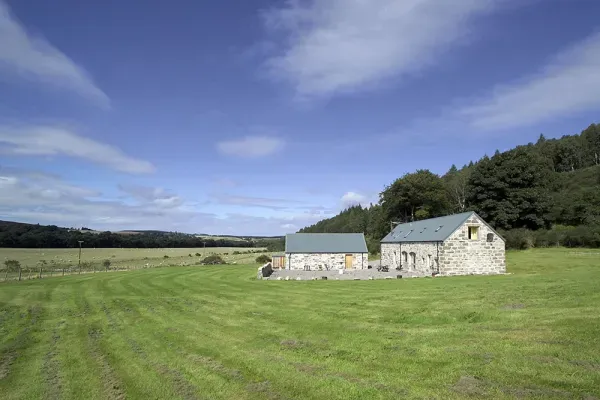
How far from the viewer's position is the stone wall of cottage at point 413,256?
3664 centimetres

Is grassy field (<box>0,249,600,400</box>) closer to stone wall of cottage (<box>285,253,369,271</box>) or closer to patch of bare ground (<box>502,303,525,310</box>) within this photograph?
patch of bare ground (<box>502,303,525,310</box>)

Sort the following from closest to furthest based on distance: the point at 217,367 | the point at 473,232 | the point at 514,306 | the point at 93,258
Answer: the point at 217,367 < the point at 514,306 < the point at 473,232 < the point at 93,258

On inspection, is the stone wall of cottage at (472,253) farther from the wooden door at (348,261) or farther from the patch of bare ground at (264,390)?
the patch of bare ground at (264,390)

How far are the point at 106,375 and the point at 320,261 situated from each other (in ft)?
129

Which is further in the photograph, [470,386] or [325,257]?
[325,257]

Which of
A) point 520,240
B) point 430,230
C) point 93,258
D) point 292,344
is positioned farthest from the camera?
point 93,258

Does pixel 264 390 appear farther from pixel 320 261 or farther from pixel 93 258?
pixel 93 258

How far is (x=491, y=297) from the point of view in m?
17.3

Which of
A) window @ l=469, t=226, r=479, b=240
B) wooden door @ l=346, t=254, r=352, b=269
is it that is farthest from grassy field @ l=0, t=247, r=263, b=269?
window @ l=469, t=226, r=479, b=240

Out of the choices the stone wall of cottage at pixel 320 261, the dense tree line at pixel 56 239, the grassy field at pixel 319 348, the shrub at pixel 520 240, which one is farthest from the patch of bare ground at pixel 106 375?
the dense tree line at pixel 56 239

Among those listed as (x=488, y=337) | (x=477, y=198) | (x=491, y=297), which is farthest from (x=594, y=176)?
(x=488, y=337)

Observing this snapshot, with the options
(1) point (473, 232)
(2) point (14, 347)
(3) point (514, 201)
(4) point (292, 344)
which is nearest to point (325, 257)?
(1) point (473, 232)

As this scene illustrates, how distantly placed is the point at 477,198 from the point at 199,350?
57711mm

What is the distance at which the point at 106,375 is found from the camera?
30.5 feet
